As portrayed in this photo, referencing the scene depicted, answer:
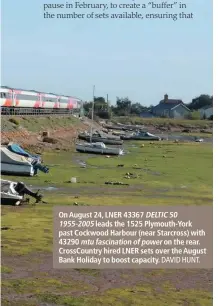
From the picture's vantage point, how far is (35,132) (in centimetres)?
5084

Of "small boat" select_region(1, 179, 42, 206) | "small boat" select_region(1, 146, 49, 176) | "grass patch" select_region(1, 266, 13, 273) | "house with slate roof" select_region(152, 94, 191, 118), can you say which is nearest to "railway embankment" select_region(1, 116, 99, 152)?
"small boat" select_region(1, 146, 49, 176)

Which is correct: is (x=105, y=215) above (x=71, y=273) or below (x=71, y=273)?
above

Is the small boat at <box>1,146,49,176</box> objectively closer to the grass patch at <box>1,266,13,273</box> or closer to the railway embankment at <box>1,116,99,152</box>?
the railway embankment at <box>1,116,99,152</box>

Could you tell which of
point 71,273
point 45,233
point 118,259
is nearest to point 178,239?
point 118,259

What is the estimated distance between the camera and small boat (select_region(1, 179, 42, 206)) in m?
19.4

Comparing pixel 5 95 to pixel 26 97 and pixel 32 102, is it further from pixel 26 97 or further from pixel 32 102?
pixel 32 102

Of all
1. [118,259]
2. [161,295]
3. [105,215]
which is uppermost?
[105,215]

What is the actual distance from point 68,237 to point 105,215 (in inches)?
31.8

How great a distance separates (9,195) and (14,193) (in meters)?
0.29

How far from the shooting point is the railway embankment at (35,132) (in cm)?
4296

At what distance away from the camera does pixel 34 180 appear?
26781 millimetres

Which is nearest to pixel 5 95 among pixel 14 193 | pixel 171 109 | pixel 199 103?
pixel 14 193

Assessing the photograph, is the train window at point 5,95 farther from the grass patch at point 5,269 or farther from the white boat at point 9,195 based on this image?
the grass patch at point 5,269

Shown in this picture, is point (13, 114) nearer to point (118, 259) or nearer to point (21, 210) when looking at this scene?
point (21, 210)
